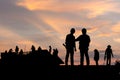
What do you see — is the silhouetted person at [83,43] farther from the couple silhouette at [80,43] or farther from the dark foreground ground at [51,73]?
the dark foreground ground at [51,73]

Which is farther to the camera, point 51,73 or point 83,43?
point 51,73

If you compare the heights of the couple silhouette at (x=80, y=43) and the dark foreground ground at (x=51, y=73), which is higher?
the couple silhouette at (x=80, y=43)

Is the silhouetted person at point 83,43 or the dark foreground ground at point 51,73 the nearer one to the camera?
the silhouetted person at point 83,43

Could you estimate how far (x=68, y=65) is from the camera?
27719mm

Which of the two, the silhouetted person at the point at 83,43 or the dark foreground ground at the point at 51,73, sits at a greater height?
the silhouetted person at the point at 83,43

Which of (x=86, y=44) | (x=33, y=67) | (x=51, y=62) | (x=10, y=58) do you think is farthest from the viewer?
(x=10, y=58)

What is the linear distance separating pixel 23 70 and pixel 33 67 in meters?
0.83

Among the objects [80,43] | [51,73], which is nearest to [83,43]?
[80,43]

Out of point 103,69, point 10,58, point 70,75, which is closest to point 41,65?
point 70,75

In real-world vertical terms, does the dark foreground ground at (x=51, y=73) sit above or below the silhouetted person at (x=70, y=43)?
below

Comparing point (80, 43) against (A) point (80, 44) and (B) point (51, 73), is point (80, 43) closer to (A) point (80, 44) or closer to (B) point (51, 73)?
(A) point (80, 44)

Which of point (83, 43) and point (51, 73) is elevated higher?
point (83, 43)

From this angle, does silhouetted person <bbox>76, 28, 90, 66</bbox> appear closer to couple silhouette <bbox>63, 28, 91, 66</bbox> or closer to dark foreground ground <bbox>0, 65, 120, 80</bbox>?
couple silhouette <bbox>63, 28, 91, 66</bbox>

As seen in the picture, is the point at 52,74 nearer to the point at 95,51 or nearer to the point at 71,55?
the point at 71,55
